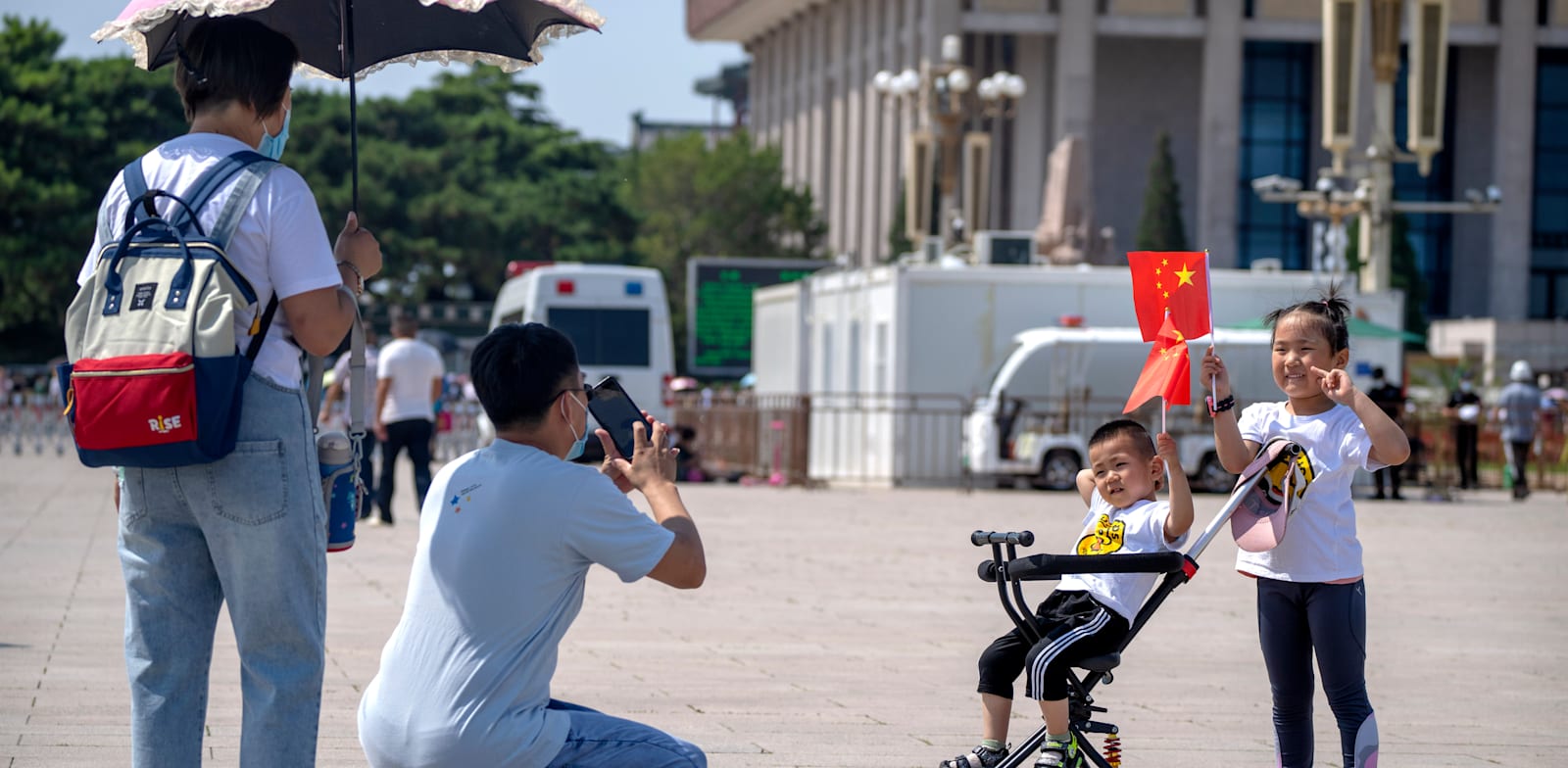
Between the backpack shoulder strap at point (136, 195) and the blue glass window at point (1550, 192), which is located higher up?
the blue glass window at point (1550, 192)

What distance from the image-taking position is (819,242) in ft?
236

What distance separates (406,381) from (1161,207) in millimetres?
45605

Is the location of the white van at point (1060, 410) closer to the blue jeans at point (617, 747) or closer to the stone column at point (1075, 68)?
the blue jeans at point (617, 747)

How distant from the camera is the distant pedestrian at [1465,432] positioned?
2566cm

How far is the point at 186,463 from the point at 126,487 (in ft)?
0.81

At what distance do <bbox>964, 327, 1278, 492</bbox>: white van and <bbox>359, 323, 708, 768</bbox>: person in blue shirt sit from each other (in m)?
20.2

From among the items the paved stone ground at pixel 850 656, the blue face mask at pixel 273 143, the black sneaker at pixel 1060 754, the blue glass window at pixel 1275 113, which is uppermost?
the blue glass window at pixel 1275 113

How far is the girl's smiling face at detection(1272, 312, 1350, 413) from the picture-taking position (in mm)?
5250

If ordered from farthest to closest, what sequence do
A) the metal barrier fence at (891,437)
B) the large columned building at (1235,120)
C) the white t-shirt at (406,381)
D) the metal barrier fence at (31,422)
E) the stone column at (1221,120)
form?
the large columned building at (1235,120), the stone column at (1221,120), the metal barrier fence at (31,422), the metal barrier fence at (891,437), the white t-shirt at (406,381)

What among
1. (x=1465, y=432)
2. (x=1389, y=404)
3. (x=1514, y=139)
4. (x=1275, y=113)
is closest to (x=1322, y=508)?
(x=1389, y=404)

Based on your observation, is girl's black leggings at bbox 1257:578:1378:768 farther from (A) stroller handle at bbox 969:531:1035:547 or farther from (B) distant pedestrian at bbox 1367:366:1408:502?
(B) distant pedestrian at bbox 1367:366:1408:502

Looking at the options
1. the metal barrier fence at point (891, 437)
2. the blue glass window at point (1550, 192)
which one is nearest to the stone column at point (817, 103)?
the blue glass window at point (1550, 192)

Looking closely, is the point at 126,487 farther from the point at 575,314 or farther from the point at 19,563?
the point at 575,314

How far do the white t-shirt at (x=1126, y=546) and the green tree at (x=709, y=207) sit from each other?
5994cm
